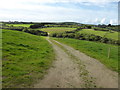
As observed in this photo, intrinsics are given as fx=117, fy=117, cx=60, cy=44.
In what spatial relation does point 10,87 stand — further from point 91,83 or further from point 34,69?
point 91,83

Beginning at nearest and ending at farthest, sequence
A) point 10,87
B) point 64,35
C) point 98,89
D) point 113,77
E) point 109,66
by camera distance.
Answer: point 10,87 < point 98,89 < point 113,77 < point 109,66 < point 64,35

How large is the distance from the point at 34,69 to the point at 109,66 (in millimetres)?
9786

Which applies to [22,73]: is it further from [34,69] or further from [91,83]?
[91,83]

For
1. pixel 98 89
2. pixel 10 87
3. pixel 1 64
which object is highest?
pixel 1 64

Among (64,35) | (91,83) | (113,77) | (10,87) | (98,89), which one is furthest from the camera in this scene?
(64,35)

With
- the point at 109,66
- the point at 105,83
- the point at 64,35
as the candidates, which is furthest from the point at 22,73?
the point at 64,35

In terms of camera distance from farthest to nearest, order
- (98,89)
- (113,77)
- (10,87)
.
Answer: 1. (113,77)
2. (98,89)
3. (10,87)

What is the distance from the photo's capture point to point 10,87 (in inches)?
330

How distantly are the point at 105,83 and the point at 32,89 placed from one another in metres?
6.39

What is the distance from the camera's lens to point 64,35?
66875 millimetres

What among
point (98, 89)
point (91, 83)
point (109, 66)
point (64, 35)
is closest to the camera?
point (98, 89)

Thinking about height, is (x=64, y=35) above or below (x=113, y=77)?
above

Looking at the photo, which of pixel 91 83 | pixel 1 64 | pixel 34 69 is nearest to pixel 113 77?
pixel 91 83

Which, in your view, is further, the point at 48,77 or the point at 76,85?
the point at 48,77
